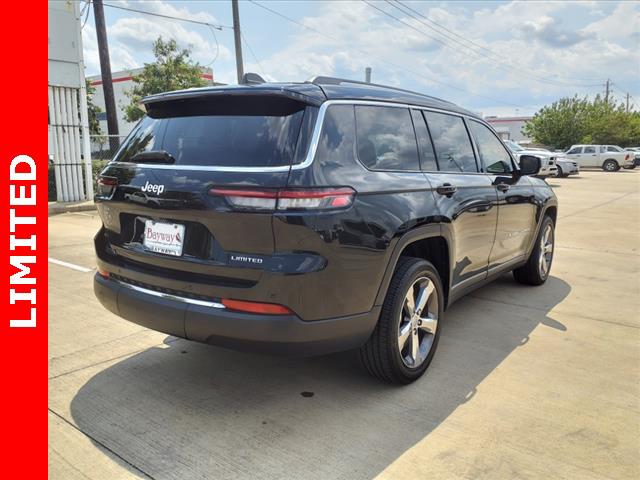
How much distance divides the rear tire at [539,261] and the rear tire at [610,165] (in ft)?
103

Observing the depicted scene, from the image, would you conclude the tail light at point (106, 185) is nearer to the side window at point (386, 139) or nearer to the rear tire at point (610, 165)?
the side window at point (386, 139)

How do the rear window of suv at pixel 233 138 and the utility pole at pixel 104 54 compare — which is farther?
the utility pole at pixel 104 54

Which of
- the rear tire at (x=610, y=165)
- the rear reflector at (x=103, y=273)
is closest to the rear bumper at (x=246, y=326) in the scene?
the rear reflector at (x=103, y=273)

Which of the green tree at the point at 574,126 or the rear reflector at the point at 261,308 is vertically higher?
the green tree at the point at 574,126

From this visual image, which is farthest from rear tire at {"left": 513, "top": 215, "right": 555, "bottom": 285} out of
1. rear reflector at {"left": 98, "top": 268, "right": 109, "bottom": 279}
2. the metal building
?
the metal building

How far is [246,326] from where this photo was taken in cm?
266

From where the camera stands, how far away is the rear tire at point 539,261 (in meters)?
5.75

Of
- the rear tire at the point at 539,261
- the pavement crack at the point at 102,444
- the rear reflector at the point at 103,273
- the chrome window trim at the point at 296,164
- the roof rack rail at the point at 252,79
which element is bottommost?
the pavement crack at the point at 102,444

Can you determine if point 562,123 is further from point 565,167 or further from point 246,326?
point 246,326

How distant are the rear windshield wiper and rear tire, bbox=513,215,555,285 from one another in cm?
412

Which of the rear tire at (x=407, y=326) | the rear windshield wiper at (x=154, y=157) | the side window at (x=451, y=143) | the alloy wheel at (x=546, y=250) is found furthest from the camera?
the alloy wheel at (x=546, y=250)

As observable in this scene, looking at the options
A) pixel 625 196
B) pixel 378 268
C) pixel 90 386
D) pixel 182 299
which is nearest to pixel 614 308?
pixel 378 268
